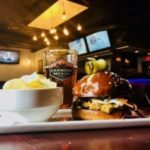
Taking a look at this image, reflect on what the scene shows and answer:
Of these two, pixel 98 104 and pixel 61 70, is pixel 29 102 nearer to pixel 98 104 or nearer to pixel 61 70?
pixel 98 104

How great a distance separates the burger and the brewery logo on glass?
86 mm

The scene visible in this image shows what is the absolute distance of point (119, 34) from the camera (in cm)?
553

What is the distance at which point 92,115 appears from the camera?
68 centimetres

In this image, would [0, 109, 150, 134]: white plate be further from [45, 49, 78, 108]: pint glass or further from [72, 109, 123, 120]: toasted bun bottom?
[45, 49, 78, 108]: pint glass

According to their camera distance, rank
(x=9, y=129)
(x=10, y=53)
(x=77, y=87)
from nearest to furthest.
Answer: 1. (x=9, y=129)
2. (x=77, y=87)
3. (x=10, y=53)

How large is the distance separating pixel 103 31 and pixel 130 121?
505 cm

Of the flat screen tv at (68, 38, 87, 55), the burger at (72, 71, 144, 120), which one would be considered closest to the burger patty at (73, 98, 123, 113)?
the burger at (72, 71, 144, 120)

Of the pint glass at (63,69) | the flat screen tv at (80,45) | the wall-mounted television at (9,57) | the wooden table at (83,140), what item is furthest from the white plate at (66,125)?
the wall-mounted television at (9,57)

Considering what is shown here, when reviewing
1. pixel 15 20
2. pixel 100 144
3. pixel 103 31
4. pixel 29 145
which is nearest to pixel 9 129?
pixel 29 145

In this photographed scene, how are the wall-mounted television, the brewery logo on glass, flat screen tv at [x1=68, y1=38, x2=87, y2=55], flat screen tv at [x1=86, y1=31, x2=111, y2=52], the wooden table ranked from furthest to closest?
the wall-mounted television, flat screen tv at [x1=68, y1=38, x2=87, y2=55], flat screen tv at [x1=86, y1=31, x2=111, y2=52], the brewery logo on glass, the wooden table

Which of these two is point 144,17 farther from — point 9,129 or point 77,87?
point 9,129

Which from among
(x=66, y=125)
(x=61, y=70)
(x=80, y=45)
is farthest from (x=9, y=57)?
(x=66, y=125)

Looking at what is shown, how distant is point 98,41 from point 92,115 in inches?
212

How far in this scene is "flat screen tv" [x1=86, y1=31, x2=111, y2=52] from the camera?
18.3 ft
